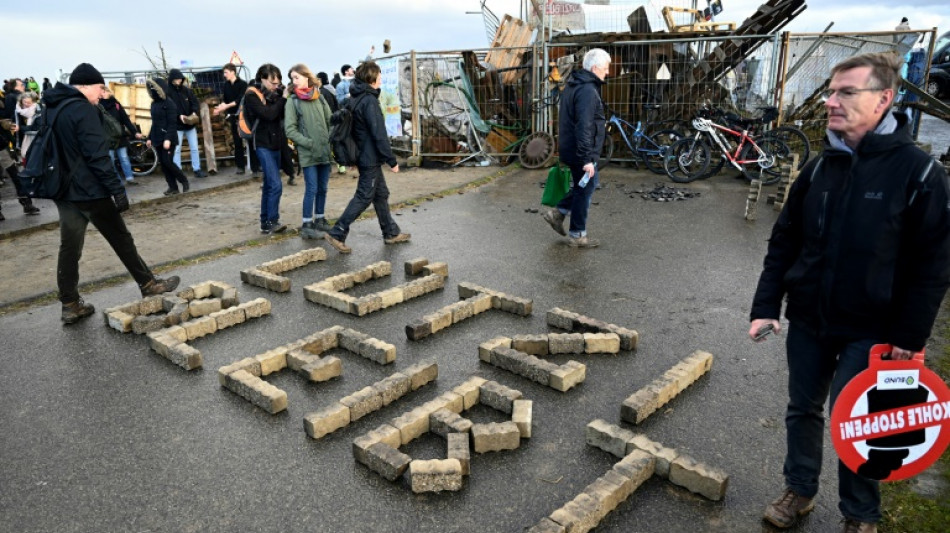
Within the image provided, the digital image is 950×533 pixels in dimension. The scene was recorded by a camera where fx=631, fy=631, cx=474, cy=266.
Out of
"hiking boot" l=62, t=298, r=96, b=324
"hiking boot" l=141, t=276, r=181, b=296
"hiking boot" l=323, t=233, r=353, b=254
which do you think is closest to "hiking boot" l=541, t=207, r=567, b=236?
"hiking boot" l=323, t=233, r=353, b=254

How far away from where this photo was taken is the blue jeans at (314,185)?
8180mm

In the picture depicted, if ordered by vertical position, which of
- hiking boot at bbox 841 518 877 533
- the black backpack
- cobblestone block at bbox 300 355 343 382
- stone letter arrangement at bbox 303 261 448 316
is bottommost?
hiking boot at bbox 841 518 877 533

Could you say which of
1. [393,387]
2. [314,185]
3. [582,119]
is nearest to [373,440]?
[393,387]

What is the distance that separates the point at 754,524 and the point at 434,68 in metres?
12.7

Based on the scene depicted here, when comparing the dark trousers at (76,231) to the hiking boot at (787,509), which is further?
the dark trousers at (76,231)

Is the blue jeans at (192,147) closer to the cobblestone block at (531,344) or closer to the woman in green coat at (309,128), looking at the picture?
the woman in green coat at (309,128)

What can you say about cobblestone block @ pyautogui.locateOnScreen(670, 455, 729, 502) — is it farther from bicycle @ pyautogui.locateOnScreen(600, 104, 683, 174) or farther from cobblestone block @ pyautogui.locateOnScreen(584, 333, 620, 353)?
bicycle @ pyautogui.locateOnScreen(600, 104, 683, 174)

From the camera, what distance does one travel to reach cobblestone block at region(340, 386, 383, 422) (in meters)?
3.94

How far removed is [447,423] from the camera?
146 inches

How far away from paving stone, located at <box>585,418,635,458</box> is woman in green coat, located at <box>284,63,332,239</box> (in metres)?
5.53

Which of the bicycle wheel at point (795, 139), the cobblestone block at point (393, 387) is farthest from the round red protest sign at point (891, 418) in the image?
the bicycle wheel at point (795, 139)

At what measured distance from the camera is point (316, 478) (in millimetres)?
3410

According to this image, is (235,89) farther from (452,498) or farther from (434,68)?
(452,498)

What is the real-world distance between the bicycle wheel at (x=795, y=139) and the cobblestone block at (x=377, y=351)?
903cm
